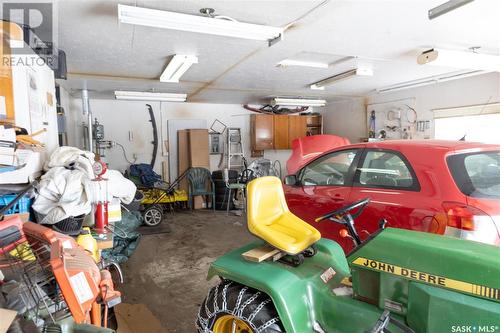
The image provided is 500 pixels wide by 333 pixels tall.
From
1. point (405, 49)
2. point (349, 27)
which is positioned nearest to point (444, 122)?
point (405, 49)

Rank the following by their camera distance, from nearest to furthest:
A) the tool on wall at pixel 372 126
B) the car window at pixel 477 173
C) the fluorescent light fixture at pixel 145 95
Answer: the car window at pixel 477 173 → the fluorescent light fixture at pixel 145 95 → the tool on wall at pixel 372 126

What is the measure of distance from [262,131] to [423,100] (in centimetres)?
358

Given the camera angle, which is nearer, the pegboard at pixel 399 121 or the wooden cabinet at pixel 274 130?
the pegboard at pixel 399 121

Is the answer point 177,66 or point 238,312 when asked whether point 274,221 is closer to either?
point 238,312

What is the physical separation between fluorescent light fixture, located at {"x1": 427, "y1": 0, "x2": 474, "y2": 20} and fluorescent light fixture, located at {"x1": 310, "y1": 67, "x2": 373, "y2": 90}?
209 centimetres

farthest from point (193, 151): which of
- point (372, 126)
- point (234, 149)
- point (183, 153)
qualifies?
point (372, 126)

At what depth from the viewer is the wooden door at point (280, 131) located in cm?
789

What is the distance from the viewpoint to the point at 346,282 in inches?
67.3

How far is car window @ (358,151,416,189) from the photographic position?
95.0 inches

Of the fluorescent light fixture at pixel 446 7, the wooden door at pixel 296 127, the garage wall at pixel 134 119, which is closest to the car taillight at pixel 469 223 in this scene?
the fluorescent light fixture at pixel 446 7

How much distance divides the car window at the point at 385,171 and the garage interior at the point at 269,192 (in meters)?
0.02

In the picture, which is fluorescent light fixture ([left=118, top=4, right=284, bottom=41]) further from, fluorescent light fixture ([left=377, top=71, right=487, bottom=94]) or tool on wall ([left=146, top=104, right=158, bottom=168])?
tool on wall ([left=146, top=104, right=158, bottom=168])

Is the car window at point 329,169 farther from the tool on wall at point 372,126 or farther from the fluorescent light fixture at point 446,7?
the tool on wall at point 372,126

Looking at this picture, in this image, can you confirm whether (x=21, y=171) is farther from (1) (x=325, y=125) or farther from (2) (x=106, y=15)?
(1) (x=325, y=125)
